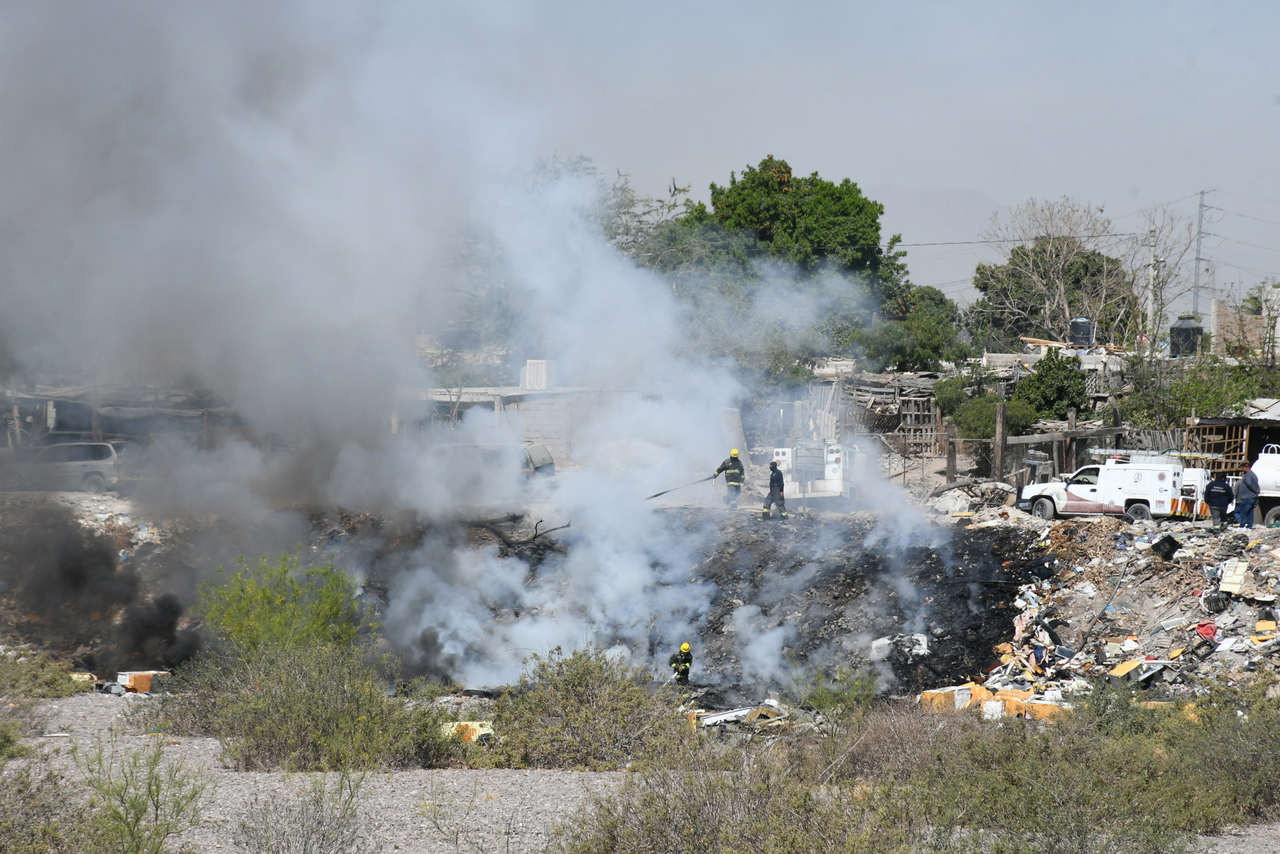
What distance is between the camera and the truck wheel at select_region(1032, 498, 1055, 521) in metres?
17.6

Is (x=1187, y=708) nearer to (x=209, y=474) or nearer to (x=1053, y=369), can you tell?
(x=209, y=474)

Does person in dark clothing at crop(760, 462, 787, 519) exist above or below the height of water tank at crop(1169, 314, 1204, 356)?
below

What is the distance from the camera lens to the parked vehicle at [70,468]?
16.4 m

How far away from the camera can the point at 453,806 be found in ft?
19.0

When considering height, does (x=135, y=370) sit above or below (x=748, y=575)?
above

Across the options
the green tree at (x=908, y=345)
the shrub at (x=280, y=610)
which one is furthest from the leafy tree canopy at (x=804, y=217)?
the shrub at (x=280, y=610)

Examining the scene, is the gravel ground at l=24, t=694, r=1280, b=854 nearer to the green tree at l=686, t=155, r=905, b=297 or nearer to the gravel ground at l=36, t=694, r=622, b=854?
the gravel ground at l=36, t=694, r=622, b=854

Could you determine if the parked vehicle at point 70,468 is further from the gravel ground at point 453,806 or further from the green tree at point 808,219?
the green tree at point 808,219

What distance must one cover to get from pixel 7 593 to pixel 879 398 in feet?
74.8

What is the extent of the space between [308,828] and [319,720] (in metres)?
2.32

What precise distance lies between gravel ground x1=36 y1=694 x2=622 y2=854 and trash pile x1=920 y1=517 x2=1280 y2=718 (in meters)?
4.07

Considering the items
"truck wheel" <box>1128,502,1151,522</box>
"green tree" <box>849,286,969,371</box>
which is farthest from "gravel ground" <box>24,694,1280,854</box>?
"green tree" <box>849,286,969,371</box>

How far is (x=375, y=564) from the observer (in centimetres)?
1536

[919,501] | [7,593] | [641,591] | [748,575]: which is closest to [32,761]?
[7,593]
